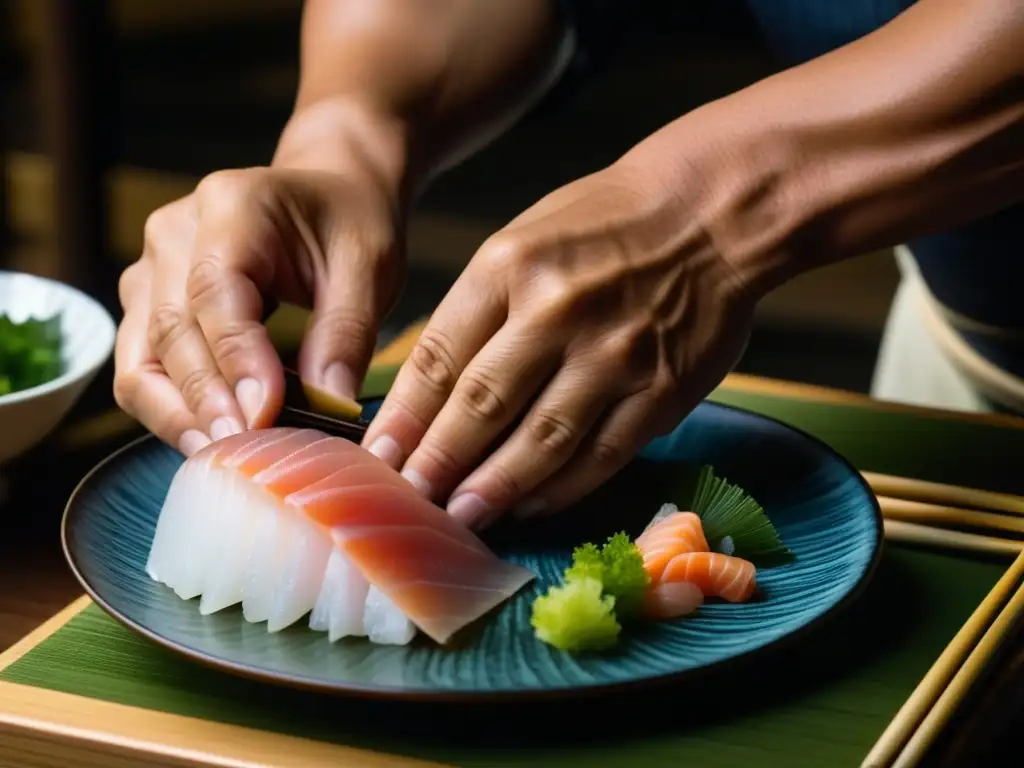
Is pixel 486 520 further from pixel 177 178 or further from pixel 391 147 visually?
pixel 177 178

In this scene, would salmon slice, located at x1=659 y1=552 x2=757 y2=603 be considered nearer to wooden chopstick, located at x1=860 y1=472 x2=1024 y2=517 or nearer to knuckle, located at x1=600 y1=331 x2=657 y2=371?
knuckle, located at x1=600 y1=331 x2=657 y2=371

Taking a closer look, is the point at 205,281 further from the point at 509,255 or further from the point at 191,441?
the point at 509,255

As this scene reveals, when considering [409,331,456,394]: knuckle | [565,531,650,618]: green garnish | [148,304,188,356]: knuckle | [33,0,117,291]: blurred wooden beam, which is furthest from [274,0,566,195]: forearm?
[33,0,117,291]: blurred wooden beam

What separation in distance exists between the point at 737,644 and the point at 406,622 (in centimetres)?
21

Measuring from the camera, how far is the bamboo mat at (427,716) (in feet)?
2.68

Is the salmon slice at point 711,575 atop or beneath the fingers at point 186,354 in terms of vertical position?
beneath

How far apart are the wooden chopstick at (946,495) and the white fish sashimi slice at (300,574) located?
1.65 feet

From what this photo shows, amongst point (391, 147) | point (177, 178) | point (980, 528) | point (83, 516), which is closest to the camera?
point (83, 516)

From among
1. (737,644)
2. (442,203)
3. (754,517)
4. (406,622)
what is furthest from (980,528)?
(442,203)

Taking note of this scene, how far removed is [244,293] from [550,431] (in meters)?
0.29

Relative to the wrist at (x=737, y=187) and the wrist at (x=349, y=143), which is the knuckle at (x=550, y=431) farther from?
the wrist at (x=349, y=143)

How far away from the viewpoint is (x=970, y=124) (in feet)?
3.51

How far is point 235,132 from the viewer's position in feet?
15.8

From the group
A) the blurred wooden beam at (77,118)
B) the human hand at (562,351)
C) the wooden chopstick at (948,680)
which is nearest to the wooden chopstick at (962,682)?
the wooden chopstick at (948,680)
